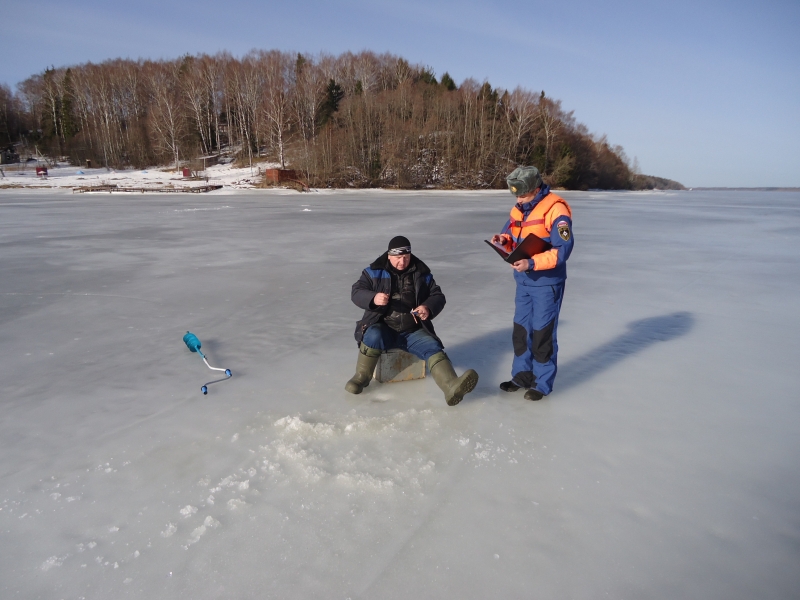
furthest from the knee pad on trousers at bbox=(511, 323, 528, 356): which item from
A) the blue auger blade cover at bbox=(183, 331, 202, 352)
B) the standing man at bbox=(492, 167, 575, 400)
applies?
the blue auger blade cover at bbox=(183, 331, 202, 352)

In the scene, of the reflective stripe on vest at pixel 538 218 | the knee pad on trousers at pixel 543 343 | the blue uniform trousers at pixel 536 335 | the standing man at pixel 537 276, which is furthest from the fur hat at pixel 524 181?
the knee pad on trousers at pixel 543 343

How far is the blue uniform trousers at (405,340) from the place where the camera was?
10.6ft

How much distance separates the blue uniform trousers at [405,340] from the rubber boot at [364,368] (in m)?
0.04

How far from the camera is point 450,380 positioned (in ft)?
9.84

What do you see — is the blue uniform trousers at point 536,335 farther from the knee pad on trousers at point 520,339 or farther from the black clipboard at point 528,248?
the black clipboard at point 528,248

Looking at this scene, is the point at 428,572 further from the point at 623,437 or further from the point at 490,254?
the point at 490,254

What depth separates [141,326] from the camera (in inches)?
181

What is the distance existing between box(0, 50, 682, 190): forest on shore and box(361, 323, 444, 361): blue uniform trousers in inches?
1601

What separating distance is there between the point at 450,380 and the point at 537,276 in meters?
0.86

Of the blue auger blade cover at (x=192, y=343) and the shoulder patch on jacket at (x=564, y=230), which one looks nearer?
the shoulder patch on jacket at (x=564, y=230)

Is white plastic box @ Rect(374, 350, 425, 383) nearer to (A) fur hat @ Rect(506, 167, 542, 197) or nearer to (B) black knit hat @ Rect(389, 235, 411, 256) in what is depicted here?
(B) black knit hat @ Rect(389, 235, 411, 256)

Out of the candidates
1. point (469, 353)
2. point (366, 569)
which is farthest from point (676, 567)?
point (469, 353)

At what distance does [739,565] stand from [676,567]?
250 millimetres

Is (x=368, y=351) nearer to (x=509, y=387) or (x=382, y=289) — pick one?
(x=382, y=289)
